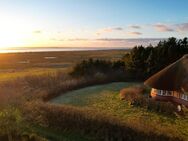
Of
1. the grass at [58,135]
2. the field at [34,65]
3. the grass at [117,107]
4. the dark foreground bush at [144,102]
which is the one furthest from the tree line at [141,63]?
the grass at [58,135]

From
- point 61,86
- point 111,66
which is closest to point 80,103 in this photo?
point 61,86

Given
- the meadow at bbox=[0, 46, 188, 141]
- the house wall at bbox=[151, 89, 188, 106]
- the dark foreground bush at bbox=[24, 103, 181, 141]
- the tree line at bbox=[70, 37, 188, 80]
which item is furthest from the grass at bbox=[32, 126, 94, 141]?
the tree line at bbox=[70, 37, 188, 80]

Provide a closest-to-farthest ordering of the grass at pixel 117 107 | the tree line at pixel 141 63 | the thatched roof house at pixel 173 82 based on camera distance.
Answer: the grass at pixel 117 107 → the thatched roof house at pixel 173 82 → the tree line at pixel 141 63

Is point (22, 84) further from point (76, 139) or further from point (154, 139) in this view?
point (154, 139)

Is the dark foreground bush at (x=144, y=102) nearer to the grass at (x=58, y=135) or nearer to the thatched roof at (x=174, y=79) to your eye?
the thatched roof at (x=174, y=79)

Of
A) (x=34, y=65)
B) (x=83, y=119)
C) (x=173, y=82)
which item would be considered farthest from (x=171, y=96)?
(x=34, y=65)

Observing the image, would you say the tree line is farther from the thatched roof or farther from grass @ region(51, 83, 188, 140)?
the thatched roof
